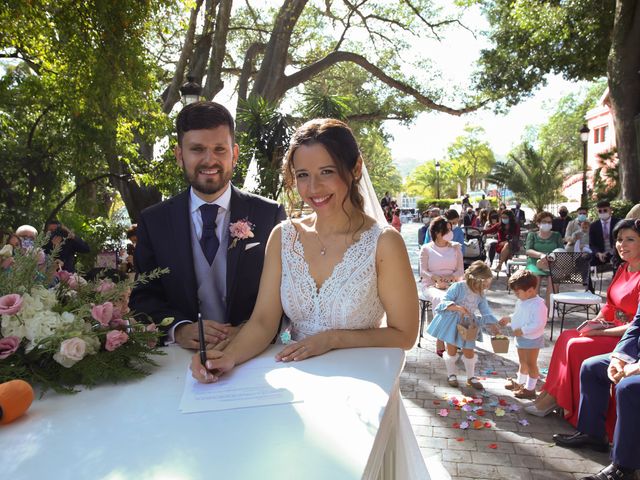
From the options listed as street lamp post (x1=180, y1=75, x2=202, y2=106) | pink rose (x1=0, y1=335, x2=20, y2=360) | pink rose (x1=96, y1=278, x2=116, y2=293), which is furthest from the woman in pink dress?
pink rose (x1=0, y1=335, x2=20, y2=360)

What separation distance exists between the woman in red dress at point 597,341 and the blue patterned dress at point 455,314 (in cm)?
100

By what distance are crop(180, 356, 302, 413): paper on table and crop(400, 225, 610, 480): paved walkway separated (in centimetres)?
238

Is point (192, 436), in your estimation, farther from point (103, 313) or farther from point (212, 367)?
point (103, 313)

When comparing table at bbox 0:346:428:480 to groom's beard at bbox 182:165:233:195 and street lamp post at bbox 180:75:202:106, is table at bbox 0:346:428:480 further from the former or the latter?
street lamp post at bbox 180:75:202:106

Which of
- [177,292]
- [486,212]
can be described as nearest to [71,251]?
[177,292]

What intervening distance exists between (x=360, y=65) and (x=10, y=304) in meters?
19.0

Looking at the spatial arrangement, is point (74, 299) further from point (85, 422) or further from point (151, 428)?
point (151, 428)

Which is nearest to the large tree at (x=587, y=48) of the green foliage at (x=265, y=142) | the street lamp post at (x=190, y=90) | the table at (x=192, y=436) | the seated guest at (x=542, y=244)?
the seated guest at (x=542, y=244)

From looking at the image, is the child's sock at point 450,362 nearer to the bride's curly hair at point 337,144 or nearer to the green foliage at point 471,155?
the bride's curly hair at point 337,144

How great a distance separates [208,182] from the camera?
2570 mm

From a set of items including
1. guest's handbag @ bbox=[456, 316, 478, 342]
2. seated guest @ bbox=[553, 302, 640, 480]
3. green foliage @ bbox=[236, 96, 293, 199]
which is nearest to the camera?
seated guest @ bbox=[553, 302, 640, 480]

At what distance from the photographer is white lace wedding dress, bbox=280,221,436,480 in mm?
2254

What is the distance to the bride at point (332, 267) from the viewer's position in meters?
2.11

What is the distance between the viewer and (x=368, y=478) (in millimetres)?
1134
